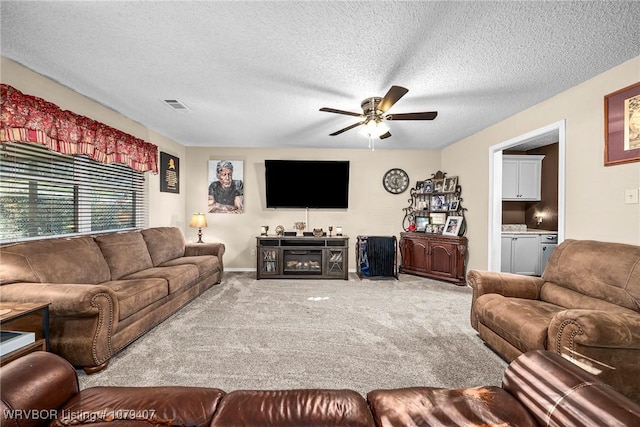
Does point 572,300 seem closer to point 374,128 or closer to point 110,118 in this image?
point 374,128

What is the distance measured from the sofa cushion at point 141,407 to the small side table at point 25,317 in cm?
100

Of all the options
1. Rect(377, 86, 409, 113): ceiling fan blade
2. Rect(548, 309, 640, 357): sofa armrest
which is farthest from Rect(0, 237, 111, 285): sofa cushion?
Rect(548, 309, 640, 357): sofa armrest

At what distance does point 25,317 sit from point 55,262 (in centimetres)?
60

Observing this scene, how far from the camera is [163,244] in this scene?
3.71 metres

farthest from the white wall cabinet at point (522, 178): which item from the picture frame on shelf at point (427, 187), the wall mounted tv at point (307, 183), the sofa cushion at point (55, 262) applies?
the sofa cushion at point (55, 262)

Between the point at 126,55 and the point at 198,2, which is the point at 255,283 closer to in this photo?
the point at 126,55

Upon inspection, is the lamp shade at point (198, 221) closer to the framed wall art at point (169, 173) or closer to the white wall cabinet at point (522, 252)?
the framed wall art at point (169, 173)

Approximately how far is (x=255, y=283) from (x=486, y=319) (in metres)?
3.25

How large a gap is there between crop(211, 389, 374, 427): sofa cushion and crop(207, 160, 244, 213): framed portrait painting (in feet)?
14.3

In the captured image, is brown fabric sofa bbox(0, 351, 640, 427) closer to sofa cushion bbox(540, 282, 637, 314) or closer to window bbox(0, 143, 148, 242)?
sofa cushion bbox(540, 282, 637, 314)

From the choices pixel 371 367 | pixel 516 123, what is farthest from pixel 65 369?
pixel 516 123

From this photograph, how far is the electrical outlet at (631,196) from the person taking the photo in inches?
82.1

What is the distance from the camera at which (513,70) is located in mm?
2264

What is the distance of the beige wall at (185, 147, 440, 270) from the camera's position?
5.09 meters
